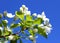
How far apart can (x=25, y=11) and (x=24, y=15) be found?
35mm

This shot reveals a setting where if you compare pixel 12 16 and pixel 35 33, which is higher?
pixel 12 16

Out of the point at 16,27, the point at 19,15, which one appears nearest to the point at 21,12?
the point at 19,15

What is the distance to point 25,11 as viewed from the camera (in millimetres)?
1387

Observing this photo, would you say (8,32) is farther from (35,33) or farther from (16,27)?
Answer: (35,33)

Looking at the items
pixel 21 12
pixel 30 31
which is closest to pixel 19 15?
pixel 21 12

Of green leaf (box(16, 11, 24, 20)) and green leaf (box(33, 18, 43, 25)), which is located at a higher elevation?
green leaf (box(16, 11, 24, 20))

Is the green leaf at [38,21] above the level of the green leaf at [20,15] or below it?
below

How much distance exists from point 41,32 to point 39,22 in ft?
0.29

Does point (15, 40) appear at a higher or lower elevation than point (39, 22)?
lower

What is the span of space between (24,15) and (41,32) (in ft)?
0.67

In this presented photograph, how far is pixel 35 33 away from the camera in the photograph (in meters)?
1.34

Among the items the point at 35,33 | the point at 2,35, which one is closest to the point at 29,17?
the point at 35,33

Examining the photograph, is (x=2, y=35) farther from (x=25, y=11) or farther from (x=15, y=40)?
(x=25, y=11)

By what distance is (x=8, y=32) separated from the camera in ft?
4.39
